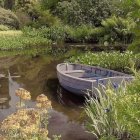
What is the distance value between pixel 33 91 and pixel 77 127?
15.9 feet

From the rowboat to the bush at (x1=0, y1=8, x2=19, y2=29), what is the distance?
19614 mm

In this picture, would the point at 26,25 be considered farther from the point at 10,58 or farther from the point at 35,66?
the point at 35,66

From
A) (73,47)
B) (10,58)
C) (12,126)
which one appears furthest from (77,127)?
(73,47)

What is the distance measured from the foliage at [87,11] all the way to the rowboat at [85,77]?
15.7 metres

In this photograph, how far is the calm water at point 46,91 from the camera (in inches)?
453

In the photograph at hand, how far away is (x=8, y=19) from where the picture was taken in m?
35.1

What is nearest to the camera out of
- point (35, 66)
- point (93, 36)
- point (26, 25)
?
point (35, 66)

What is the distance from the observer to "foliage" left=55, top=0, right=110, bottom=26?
1250 inches

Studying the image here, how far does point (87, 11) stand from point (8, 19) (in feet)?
25.3

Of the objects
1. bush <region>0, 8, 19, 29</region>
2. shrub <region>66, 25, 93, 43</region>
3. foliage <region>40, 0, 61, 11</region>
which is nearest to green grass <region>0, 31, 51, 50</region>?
shrub <region>66, 25, 93, 43</region>

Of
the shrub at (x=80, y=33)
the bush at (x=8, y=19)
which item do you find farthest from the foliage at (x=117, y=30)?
the bush at (x=8, y=19)

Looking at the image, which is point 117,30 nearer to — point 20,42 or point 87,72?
point 20,42

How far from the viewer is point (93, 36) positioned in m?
31.4

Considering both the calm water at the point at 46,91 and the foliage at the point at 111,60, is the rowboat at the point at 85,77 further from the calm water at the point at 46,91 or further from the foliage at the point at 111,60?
the foliage at the point at 111,60
